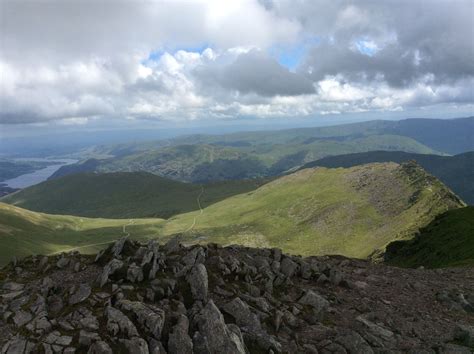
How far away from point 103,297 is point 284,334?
41.7ft

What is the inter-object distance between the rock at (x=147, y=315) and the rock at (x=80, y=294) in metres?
2.87

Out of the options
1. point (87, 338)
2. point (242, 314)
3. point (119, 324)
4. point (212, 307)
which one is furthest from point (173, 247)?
point (87, 338)

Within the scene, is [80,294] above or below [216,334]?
above

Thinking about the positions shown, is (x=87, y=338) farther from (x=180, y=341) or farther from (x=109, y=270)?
(x=109, y=270)

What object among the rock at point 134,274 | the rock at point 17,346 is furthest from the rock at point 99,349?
the rock at point 134,274

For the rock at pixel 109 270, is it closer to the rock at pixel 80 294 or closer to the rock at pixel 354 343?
the rock at pixel 80 294

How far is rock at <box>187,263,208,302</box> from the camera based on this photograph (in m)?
25.9

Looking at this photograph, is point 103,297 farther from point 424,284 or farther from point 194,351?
point 424,284

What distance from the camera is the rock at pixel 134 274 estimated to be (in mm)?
26266

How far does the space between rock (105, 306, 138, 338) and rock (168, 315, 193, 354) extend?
213 centimetres

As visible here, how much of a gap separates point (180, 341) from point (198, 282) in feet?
20.6

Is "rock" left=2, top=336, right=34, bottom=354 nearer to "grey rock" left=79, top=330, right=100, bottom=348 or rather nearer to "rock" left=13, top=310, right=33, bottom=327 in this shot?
"rock" left=13, top=310, right=33, bottom=327

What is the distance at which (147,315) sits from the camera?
71.7 feet

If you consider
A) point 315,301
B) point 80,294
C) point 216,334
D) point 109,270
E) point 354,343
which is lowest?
point 315,301
